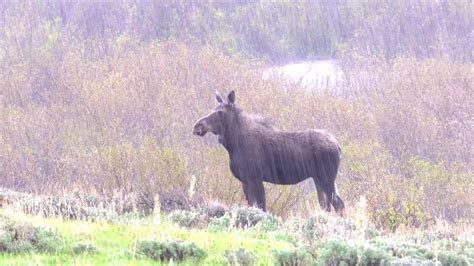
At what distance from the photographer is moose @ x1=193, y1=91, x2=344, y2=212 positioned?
15.1 m

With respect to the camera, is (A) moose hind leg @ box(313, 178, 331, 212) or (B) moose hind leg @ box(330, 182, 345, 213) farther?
(A) moose hind leg @ box(313, 178, 331, 212)

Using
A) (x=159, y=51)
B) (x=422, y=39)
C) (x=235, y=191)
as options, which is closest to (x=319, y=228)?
(x=235, y=191)

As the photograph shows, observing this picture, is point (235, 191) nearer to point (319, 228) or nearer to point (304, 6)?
point (319, 228)

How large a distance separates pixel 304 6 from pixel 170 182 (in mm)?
47677

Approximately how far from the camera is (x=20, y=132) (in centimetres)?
3809

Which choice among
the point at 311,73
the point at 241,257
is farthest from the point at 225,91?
the point at 241,257

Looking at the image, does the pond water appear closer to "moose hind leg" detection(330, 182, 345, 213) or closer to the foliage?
"moose hind leg" detection(330, 182, 345, 213)

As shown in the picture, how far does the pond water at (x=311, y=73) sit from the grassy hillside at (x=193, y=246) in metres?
37.0

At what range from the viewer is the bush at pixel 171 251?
7.64 meters

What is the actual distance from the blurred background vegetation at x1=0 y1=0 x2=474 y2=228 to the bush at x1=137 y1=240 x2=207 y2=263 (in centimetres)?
696

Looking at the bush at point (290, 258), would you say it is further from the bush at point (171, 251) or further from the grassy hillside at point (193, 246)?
the bush at point (171, 251)

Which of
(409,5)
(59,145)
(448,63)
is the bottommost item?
(59,145)

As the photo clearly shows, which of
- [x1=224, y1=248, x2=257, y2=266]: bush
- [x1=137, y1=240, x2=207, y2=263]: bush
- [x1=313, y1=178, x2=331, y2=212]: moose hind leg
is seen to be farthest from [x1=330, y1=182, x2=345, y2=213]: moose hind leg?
[x1=224, y1=248, x2=257, y2=266]: bush

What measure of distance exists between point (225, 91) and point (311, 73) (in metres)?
13.1
